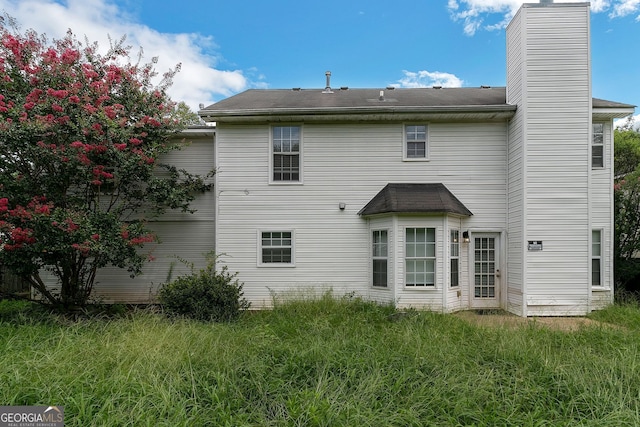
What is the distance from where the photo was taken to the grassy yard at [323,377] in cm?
313

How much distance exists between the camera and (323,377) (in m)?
3.72

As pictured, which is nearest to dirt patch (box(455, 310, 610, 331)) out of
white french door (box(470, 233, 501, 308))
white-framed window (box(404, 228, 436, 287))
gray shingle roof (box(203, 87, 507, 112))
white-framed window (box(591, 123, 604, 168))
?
white french door (box(470, 233, 501, 308))

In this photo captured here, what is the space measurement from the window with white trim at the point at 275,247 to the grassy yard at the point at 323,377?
333 cm

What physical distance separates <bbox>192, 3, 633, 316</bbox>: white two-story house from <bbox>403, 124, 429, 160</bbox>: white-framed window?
30 millimetres

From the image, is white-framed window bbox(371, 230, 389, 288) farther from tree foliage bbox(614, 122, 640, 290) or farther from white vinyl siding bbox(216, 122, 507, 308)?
tree foliage bbox(614, 122, 640, 290)

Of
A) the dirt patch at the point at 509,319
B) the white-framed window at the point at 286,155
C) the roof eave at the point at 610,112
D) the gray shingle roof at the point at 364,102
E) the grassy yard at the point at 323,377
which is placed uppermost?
the gray shingle roof at the point at 364,102

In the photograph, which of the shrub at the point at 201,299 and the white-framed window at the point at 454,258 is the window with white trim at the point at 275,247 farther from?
the white-framed window at the point at 454,258

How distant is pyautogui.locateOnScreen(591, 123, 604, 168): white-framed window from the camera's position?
827 cm

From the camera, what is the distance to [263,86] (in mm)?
11422

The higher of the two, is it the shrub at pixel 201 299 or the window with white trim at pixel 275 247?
the window with white trim at pixel 275 247

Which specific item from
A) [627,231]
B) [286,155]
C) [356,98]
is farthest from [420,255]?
[627,231]

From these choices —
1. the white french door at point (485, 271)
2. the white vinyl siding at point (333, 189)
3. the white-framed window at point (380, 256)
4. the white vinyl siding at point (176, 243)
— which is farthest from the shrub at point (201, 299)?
the white french door at point (485, 271)

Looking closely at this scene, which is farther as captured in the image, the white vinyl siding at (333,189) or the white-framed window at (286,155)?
the white-framed window at (286,155)

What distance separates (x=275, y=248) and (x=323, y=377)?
5080 mm
